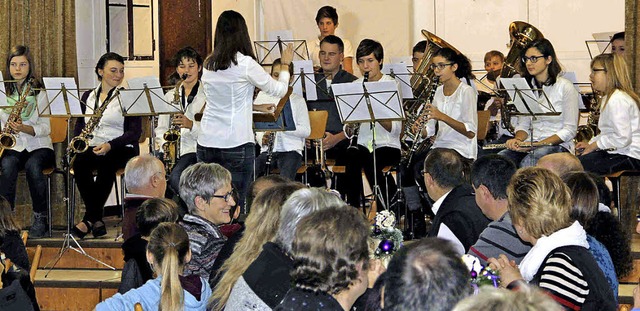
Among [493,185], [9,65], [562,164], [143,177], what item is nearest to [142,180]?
[143,177]

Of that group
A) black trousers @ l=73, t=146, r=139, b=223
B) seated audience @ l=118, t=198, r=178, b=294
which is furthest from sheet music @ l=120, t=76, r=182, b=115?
seated audience @ l=118, t=198, r=178, b=294

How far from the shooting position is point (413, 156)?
7.55m

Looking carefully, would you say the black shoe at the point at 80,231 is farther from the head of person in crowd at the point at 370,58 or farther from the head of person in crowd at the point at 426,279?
the head of person in crowd at the point at 426,279

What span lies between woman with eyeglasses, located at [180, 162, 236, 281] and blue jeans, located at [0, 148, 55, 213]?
10.2 feet

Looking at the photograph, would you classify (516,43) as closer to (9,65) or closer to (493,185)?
(9,65)

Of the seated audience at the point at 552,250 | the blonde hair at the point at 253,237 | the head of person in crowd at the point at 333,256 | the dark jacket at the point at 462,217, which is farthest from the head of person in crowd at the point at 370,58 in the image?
the head of person in crowd at the point at 333,256

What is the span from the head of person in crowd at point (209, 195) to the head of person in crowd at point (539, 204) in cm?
156

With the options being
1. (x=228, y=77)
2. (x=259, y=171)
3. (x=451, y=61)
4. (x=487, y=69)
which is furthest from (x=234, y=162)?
(x=487, y=69)

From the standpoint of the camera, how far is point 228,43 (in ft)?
21.0

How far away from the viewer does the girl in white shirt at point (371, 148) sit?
7.78 m

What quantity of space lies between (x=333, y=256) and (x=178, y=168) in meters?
4.89

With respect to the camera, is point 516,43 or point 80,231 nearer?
point 80,231

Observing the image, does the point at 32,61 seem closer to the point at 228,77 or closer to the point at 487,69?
the point at 228,77

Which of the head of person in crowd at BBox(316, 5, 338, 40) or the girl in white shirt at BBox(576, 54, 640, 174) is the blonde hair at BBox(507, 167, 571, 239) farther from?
the head of person in crowd at BBox(316, 5, 338, 40)
